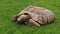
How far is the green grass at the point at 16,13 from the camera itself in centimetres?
623

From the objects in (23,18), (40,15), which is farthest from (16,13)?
(40,15)

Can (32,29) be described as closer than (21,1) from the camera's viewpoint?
Yes

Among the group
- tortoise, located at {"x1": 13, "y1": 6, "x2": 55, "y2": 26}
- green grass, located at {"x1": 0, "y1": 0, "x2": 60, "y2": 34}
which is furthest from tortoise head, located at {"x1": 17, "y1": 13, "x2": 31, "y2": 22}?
green grass, located at {"x1": 0, "y1": 0, "x2": 60, "y2": 34}

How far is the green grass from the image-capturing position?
Result: 20.4 feet

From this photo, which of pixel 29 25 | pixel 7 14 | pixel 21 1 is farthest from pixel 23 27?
pixel 21 1

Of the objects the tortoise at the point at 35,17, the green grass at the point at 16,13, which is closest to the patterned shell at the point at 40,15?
the tortoise at the point at 35,17

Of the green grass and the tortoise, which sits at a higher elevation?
the tortoise

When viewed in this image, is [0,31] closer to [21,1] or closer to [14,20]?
[14,20]

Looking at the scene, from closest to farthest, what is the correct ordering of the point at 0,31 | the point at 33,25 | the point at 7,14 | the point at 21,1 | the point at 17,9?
the point at 0,31
the point at 33,25
the point at 7,14
the point at 17,9
the point at 21,1

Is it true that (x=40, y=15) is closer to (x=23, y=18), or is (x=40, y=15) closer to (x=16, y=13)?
(x=23, y=18)

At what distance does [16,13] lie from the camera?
8.04m

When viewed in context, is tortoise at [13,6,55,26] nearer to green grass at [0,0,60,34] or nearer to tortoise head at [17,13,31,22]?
tortoise head at [17,13,31,22]

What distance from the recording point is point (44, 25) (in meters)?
6.80

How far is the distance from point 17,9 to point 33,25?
211cm
